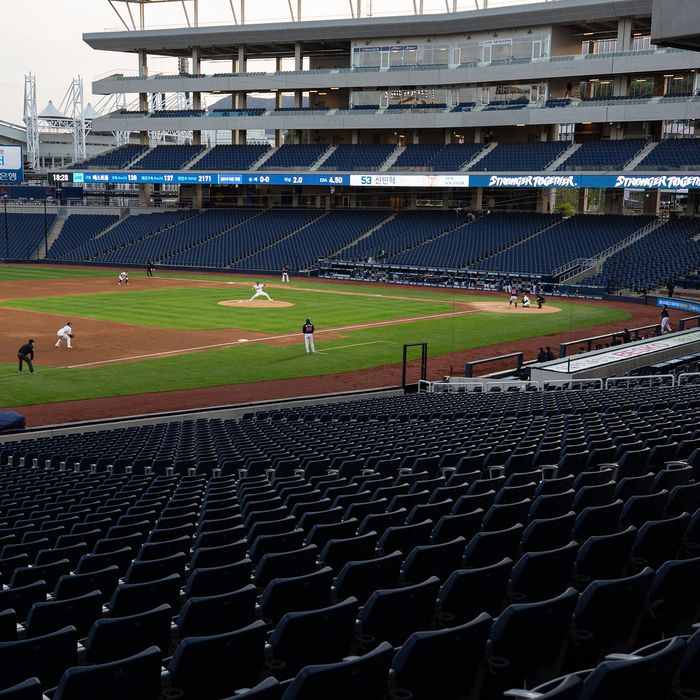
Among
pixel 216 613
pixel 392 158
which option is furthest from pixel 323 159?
pixel 216 613

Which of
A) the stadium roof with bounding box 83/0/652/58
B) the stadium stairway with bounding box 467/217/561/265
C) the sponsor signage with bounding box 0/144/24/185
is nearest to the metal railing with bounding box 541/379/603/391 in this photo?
the stadium stairway with bounding box 467/217/561/265

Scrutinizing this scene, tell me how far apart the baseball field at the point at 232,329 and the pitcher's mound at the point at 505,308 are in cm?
13

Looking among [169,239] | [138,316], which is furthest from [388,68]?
[138,316]

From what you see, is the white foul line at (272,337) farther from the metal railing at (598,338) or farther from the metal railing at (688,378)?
the metal railing at (688,378)

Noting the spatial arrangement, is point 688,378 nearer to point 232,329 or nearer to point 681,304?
point 232,329

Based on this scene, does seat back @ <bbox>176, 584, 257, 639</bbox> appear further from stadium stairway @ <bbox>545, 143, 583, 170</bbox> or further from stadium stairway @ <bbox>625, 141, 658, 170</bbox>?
stadium stairway @ <bbox>545, 143, 583, 170</bbox>

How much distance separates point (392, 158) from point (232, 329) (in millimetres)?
42674

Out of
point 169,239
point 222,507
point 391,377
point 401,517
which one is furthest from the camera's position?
point 169,239

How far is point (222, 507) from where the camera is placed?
11.3m

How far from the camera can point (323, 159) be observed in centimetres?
8656

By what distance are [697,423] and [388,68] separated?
252ft

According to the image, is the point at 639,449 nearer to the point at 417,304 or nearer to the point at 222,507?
the point at 222,507

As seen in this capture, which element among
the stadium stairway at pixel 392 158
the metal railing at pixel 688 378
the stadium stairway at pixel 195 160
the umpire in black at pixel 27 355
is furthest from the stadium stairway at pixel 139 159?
the metal railing at pixel 688 378

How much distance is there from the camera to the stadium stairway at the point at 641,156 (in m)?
70.0
